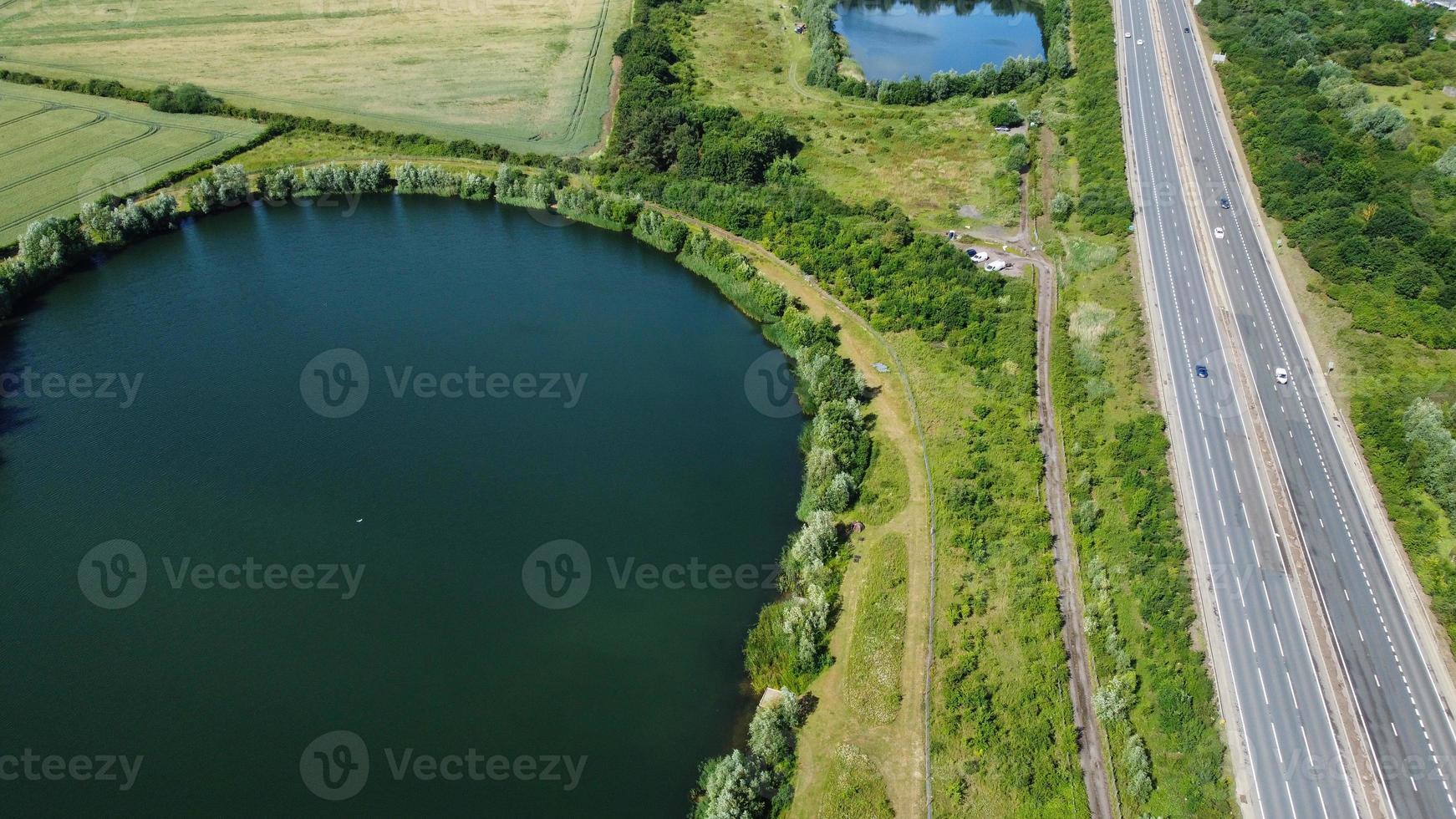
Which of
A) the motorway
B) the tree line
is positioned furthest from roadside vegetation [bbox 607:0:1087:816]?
the tree line

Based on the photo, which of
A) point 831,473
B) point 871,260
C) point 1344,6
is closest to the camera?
point 831,473

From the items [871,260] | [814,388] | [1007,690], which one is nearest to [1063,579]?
A: [1007,690]

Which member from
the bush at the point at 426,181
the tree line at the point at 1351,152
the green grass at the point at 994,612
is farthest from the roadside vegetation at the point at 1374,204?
the bush at the point at 426,181

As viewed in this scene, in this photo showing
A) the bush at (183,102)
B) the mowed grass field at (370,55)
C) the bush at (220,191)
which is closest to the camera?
the bush at (220,191)

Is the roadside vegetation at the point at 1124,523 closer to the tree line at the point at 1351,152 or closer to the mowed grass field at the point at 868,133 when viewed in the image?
the mowed grass field at the point at 868,133

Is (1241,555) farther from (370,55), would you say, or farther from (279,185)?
(370,55)

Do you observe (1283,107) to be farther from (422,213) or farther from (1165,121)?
(422,213)
